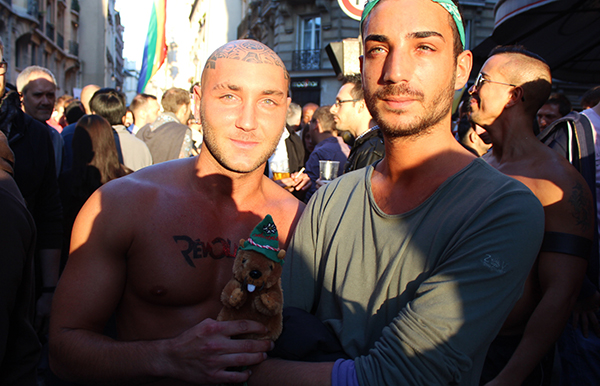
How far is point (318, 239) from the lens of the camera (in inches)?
69.6

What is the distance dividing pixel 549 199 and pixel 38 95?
17.5ft

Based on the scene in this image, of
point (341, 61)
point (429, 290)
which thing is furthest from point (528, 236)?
point (341, 61)

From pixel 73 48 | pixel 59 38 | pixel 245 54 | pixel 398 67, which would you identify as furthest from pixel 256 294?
pixel 73 48

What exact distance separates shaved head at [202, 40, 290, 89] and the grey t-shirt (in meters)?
0.97

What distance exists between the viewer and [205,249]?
81.7 inches

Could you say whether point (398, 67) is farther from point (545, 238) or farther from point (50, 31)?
point (50, 31)

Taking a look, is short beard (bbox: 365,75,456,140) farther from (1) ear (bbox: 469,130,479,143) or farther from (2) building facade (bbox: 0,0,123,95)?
(2) building facade (bbox: 0,0,123,95)

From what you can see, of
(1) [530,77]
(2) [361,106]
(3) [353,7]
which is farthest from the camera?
(3) [353,7]

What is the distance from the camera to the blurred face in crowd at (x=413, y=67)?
1.62 metres

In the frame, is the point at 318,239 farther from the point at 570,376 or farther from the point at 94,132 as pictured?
the point at 94,132

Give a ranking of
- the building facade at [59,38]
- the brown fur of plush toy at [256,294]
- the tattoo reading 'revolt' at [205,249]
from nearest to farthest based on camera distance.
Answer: the brown fur of plush toy at [256,294] < the tattoo reading 'revolt' at [205,249] < the building facade at [59,38]

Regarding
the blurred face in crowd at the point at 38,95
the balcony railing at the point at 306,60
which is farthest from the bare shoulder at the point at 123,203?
the balcony railing at the point at 306,60

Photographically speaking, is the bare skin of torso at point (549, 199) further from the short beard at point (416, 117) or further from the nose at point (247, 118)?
the nose at point (247, 118)

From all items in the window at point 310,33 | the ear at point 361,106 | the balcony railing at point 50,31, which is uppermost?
the balcony railing at point 50,31
